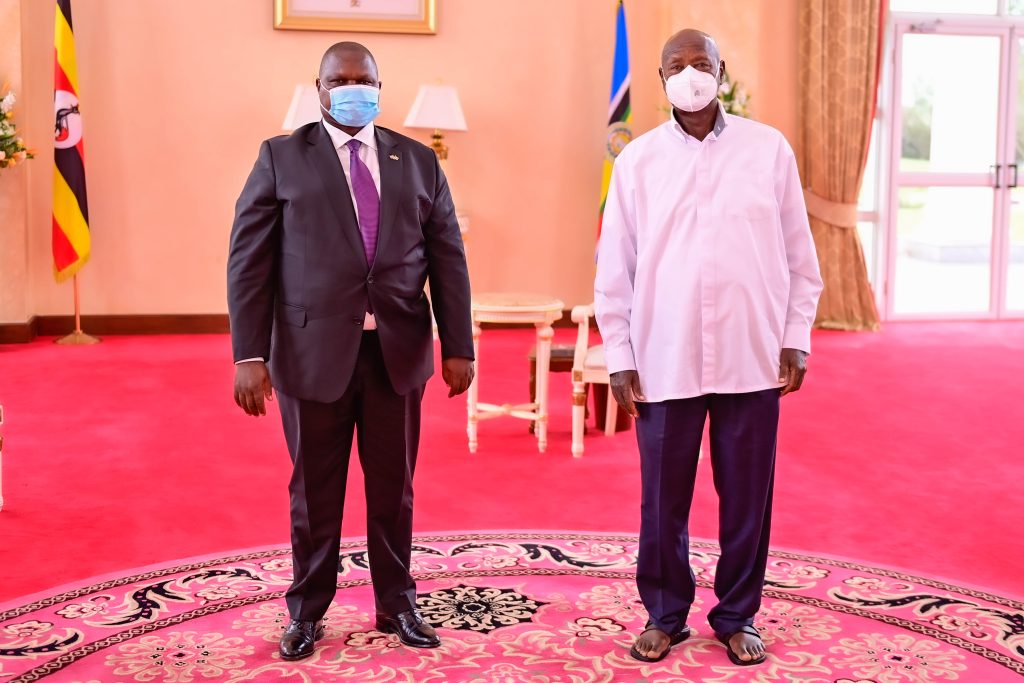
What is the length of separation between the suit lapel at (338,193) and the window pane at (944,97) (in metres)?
8.22

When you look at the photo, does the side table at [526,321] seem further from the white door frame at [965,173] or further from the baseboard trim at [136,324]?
the white door frame at [965,173]

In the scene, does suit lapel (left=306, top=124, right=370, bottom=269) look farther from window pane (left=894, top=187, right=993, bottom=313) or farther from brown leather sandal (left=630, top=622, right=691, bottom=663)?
window pane (left=894, top=187, right=993, bottom=313)

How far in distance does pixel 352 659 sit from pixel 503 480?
6.83ft

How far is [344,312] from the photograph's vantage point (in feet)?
10.6

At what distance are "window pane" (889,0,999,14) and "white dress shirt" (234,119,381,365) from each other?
816 cm

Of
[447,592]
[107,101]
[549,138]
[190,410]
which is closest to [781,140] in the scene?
[447,592]

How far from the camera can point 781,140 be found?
327 cm

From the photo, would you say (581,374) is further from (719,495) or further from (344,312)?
(344,312)

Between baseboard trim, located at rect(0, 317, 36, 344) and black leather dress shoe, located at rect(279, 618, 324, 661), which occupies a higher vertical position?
baseboard trim, located at rect(0, 317, 36, 344)

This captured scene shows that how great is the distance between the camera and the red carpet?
4465 mm

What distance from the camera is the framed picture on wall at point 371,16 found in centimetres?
940

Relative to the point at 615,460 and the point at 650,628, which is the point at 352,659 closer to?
the point at 650,628

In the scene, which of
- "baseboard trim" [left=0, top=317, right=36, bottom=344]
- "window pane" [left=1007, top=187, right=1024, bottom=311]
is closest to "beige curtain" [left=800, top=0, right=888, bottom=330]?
"window pane" [left=1007, top=187, right=1024, bottom=311]

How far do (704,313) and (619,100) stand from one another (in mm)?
6535
